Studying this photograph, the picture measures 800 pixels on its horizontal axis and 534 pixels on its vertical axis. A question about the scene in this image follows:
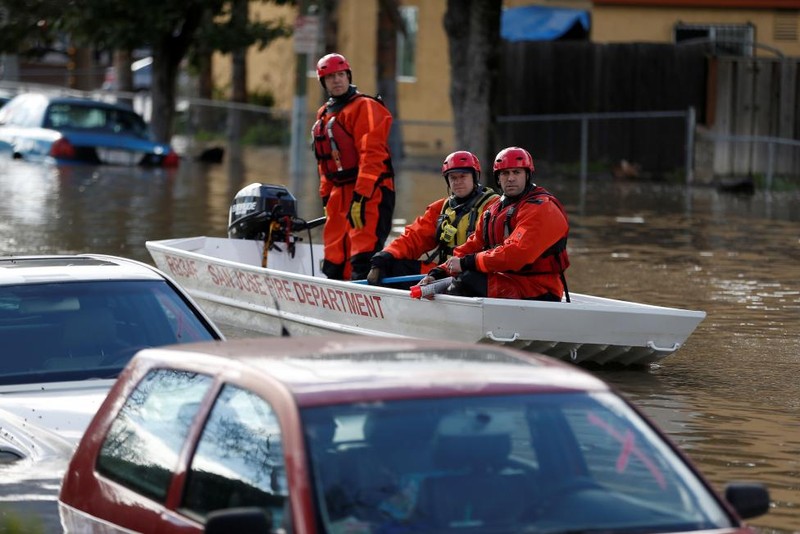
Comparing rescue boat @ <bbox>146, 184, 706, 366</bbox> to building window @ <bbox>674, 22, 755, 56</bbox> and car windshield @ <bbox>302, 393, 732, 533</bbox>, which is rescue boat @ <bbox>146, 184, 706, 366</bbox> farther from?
building window @ <bbox>674, 22, 755, 56</bbox>

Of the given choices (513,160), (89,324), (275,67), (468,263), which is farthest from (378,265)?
(275,67)

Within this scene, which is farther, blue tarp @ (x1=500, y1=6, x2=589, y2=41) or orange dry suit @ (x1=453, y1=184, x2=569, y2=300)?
blue tarp @ (x1=500, y1=6, x2=589, y2=41)

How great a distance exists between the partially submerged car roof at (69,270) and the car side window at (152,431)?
99.6 inches

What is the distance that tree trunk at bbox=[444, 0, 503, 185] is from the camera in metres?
23.4

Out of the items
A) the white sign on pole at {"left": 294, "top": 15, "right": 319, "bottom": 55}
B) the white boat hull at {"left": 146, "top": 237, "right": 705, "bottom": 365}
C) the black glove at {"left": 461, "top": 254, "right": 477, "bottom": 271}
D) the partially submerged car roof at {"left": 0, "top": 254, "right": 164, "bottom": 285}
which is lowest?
the white boat hull at {"left": 146, "top": 237, "right": 705, "bottom": 365}

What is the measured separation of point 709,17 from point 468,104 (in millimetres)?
10582

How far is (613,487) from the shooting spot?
14.8 ft

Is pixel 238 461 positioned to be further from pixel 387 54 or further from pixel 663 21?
pixel 663 21

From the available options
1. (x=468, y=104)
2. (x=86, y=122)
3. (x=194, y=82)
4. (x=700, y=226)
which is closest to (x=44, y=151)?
(x=86, y=122)

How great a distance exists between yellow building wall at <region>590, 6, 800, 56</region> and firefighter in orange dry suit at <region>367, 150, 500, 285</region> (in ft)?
72.4

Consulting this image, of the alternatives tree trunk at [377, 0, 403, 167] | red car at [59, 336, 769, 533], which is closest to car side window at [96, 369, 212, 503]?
red car at [59, 336, 769, 533]

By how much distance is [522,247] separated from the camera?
408 inches

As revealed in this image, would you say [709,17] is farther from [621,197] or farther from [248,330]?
[248,330]

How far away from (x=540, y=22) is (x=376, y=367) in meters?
30.1
